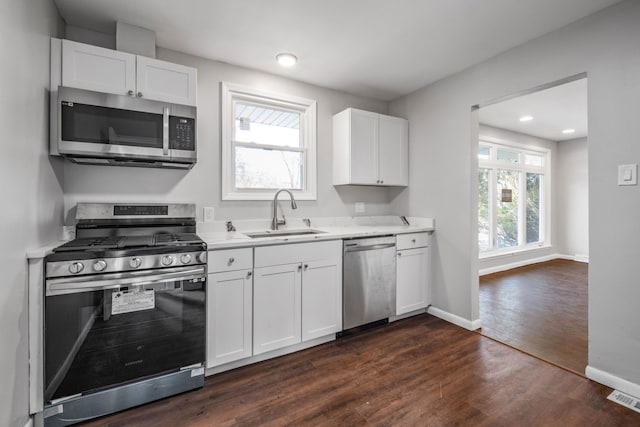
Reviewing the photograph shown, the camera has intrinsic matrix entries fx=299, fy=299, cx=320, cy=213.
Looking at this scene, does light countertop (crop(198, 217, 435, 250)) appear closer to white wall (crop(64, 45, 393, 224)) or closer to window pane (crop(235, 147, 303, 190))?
white wall (crop(64, 45, 393, 224))

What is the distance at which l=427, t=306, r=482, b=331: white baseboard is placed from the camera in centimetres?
288

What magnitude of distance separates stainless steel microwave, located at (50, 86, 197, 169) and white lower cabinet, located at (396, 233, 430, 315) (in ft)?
7.07

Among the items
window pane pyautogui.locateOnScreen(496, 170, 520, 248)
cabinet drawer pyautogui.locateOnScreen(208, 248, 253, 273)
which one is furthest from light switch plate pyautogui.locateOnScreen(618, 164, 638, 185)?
window pane pyautogui.locateOnScreen(496, 170, 520, 248)

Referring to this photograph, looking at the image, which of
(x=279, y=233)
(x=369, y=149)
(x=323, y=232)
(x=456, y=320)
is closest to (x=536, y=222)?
(x=456, y=320)

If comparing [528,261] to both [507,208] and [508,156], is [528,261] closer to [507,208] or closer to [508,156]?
[507,208]

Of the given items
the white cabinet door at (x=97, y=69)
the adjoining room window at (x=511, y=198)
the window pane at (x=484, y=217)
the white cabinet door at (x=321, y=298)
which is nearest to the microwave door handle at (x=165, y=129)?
the white cabinet door at (x=97, y=69)

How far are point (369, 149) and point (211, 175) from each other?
1.69 m

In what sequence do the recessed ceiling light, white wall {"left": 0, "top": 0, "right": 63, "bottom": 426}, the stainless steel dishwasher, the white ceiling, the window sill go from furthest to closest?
the window sill → the white ceiling → the stainless steel dishwasher → the recessed ceiling light → white wall {"left": 0, "top": 0, "right": 63, "bottom": 426}

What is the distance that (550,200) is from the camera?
6.36 metres

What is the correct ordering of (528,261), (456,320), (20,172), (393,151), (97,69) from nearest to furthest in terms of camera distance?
(20,172)
(97,69)
(456,320)
(393,151)
(528,261)

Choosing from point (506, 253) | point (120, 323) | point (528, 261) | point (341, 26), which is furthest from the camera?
point (528, 261)

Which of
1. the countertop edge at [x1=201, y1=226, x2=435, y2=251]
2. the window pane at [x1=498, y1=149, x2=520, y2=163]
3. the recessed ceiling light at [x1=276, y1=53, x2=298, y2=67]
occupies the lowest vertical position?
the countertop edge at [x1=201, y1=226, x2=435, y2=251]

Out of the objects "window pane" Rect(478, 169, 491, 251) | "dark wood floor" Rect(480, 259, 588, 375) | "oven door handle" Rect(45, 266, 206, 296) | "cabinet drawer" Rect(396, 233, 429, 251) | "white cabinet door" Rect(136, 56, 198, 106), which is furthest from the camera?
"window pane" Rect(478, 169, 491, 251)

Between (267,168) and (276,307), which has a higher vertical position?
(267,168)
